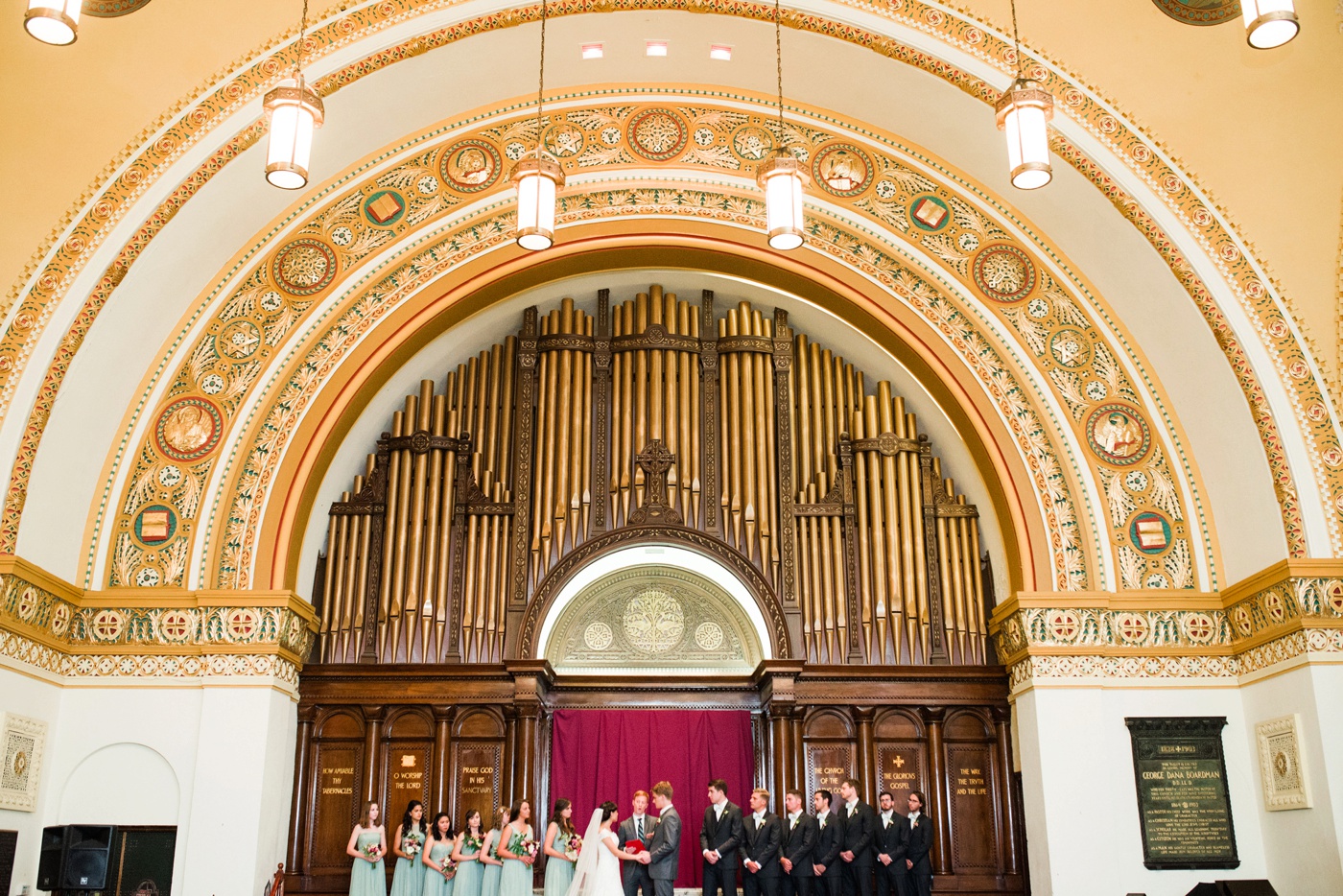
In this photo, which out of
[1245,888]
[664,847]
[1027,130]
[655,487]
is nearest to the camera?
[1027,130]

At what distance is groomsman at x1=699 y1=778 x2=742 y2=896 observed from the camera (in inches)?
398

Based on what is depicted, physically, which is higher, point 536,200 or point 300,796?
point 536,200

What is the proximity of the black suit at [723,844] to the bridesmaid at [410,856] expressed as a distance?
2465 millimetres

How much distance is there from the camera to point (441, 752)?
11.2m

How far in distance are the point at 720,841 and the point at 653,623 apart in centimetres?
300

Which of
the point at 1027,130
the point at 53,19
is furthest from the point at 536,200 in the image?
the point at 1027,130

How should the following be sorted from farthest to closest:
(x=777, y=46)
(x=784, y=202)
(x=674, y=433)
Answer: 1. (x=674, y=433)
2. (x=777, y=46)
3. (x=784, y=202)

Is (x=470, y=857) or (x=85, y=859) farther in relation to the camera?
(x=470, y=857)

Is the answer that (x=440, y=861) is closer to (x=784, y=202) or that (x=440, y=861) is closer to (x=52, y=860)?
(x=52, y=860)

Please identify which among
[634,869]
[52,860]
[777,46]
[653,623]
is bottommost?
[634,869]

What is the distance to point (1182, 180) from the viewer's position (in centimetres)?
984

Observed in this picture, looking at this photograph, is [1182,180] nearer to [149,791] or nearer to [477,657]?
[477,657]

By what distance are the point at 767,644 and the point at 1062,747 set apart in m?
2.91

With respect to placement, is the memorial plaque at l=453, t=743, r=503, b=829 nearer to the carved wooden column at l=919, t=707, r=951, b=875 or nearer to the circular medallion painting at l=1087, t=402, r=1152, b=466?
the carved wooden column at l=919, t=707, r=951, b=875
